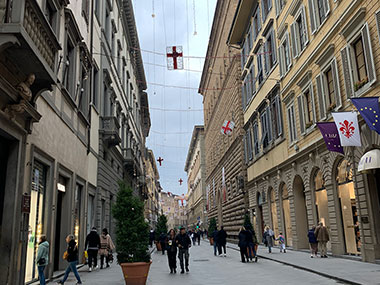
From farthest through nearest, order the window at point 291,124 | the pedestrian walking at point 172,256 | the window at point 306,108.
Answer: the window at point 291,124 → the window at point 306,108 → the pedestrian walking at point 172,256

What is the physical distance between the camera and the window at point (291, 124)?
23.5 meters

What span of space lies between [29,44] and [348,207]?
14639 millimetres

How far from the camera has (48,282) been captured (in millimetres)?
13109

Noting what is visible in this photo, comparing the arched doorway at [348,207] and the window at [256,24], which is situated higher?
the window at [256,24]

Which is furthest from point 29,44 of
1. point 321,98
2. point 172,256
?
point 321,98

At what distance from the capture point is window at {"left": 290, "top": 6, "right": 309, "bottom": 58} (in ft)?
69.6

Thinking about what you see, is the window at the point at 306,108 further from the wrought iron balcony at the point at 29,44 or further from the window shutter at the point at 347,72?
the wrought iron balcony at the point at 29,44

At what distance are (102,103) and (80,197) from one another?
7.25m

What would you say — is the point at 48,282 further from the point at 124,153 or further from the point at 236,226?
the point at 236,226

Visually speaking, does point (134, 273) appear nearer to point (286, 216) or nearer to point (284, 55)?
point (286, 216)

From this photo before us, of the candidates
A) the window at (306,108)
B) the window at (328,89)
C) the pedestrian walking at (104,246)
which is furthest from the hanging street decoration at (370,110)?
the pedestrian walking at (104,246)

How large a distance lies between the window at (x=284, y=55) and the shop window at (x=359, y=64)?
795cm

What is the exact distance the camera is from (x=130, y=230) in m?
12.3

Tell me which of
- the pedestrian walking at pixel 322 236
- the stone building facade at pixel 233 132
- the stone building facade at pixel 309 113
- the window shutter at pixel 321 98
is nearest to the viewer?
the stone building facade at pixel 309 113
